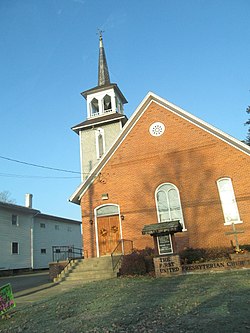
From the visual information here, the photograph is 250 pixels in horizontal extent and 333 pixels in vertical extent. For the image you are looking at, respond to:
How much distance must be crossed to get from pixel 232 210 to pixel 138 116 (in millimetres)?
8239

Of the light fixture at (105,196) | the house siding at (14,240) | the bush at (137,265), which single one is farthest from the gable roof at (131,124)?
the house siding at (14,240)

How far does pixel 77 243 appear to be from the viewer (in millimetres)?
38125

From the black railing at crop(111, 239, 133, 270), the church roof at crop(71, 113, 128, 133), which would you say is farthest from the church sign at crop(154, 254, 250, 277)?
the church roof at crop(71, 113, 128, 133)

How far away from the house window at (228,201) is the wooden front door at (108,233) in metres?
6.20

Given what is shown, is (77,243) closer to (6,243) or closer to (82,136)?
(6,243)

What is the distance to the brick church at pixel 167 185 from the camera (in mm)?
15438

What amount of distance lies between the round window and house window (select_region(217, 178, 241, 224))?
475cm

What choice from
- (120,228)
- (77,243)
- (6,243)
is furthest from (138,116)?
(77,243)

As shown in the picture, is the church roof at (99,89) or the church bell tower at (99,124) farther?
the church roof at (99,89)

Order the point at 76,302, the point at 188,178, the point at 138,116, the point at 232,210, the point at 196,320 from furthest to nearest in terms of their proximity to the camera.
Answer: the point at 138,116, the point at 188,178, the point at 232,210, the point at 76,302, the point at 196,320

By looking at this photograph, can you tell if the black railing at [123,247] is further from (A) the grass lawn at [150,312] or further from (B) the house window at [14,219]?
(B) the house window at [14,219]

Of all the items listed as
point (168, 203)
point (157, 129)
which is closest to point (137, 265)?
point (168, 203)

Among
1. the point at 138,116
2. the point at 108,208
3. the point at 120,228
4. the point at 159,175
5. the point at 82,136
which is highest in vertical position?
the point at 82,136

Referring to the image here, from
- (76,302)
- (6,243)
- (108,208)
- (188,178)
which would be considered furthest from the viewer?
(6,243)
